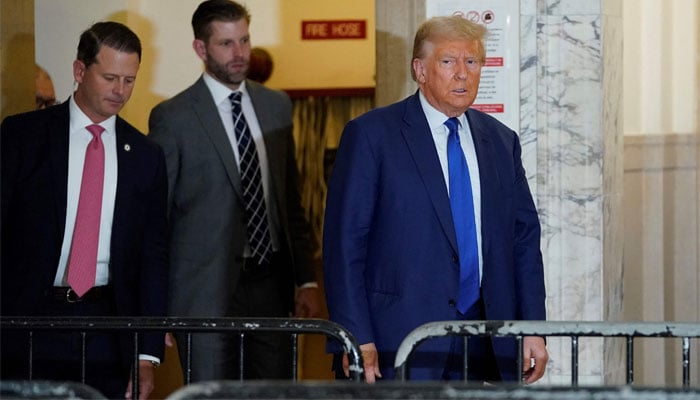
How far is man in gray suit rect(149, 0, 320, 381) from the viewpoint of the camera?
24.9ft

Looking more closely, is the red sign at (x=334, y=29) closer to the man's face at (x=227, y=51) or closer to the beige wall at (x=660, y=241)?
the beige wall at (x=660, y=241)

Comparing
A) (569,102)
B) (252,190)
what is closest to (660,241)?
(569,102)

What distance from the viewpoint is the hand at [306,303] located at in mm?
7992

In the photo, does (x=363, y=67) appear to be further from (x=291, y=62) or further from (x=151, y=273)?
(x=151, y=273)

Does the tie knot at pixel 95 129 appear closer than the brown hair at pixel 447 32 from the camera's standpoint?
No

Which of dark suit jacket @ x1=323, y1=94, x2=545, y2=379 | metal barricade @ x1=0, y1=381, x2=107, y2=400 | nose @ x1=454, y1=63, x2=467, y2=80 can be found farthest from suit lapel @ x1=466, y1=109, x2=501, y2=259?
metal barricade @ x1=0, y1=381, x2=107, y2=400

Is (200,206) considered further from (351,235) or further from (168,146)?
(351,235)

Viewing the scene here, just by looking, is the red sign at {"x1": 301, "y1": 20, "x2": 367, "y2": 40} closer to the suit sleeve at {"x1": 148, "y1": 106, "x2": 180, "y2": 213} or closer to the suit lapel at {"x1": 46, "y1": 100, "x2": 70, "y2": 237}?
the suit sleeve at {"x1": 148, "y1": 106, "x2": 180, "y2": 213}

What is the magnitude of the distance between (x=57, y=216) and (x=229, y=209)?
155cm

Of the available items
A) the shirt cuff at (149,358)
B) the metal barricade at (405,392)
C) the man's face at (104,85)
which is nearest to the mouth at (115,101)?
the man's face at (104,85)

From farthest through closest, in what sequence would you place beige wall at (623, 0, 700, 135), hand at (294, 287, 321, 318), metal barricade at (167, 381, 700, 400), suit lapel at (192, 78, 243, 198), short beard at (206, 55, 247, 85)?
1. beige wall at (623, 0, 700, 135)
2. hand at (294, 287, 321, 318)
3. short beard at (206, 55, 247, 85)
4. suit lapel at (192, 78, 243, 198)
5. metal barricade at (167, 381, 700, 400)

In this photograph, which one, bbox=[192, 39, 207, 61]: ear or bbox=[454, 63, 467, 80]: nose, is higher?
bbox=[192, 39, 207, 61]: ear

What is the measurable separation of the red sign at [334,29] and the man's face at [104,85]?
6.98 meters

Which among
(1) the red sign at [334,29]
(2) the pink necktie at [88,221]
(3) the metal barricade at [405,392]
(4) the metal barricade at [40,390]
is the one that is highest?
(1) the red sign at [334,29]
